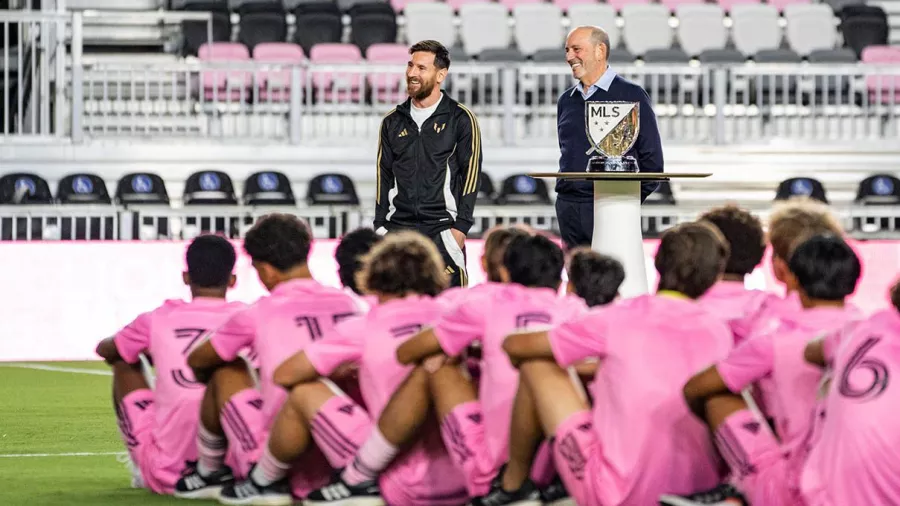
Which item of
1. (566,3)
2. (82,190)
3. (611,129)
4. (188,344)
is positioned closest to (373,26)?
(566,3)

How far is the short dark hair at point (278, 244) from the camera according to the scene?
207 inches

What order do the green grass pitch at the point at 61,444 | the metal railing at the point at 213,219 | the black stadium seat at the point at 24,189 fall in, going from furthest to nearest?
the black stadium seat at the point at 24,189 → the metal railing at the point at 213,219 → the green grass pitch at the point at 61,444

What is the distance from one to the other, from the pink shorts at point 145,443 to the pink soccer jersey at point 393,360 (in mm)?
985

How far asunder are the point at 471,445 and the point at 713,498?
0.77 m

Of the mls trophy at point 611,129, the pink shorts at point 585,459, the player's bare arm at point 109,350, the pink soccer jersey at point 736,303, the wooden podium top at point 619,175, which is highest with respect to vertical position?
the mls trophy at point 611,129

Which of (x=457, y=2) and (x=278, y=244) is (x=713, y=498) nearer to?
(x=278, y=244)

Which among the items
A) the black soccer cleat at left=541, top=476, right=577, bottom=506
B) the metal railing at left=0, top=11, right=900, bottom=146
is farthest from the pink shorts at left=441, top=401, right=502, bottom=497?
the metal railing at left=0, top=11, right=900, bottom=146

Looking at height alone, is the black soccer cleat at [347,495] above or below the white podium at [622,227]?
below

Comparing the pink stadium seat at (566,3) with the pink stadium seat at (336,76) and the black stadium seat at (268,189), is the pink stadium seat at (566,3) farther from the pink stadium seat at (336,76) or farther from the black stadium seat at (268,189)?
the black stadium seat at (268,189)

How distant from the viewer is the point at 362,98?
17.3 meters

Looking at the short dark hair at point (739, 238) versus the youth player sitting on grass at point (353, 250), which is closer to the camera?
the short dark hair at point (739, 238)

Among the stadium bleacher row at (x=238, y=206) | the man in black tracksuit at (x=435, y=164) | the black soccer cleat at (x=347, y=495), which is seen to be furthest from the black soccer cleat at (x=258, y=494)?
the stadium bleacher row at (x=238, y=206)

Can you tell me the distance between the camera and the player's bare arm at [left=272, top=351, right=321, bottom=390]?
4918mm

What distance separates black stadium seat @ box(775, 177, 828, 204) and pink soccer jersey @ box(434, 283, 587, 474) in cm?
1107
